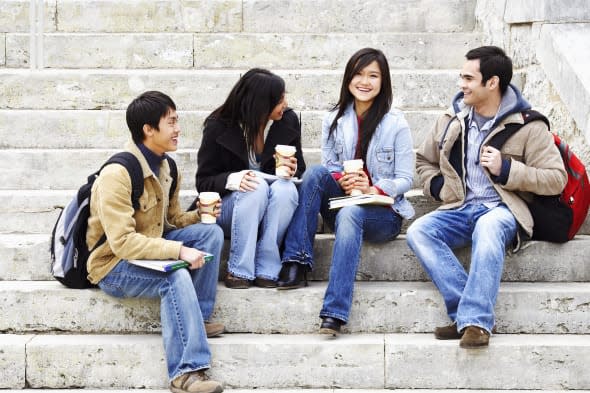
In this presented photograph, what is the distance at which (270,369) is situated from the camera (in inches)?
202

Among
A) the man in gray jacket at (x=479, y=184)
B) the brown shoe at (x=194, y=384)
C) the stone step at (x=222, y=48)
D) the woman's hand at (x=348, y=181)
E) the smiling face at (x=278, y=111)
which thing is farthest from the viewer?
the stone step at (x=222, y=48)

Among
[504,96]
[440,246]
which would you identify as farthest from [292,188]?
[504,96]

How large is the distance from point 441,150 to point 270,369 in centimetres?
158

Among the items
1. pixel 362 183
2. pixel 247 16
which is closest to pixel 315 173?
pixel 362 183

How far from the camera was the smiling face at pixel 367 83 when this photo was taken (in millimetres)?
5754

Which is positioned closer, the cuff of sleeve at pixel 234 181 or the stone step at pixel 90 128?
the cuff of sleeve at pixel 234 181

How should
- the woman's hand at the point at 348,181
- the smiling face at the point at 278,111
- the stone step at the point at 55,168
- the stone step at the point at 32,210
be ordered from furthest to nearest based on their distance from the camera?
the stone step at the point at 55,168, the stone step at the point at 32,210, the smiling face at the point at 278,111, the woman's hand at the point at 348,181

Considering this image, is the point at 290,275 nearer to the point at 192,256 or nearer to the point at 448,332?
the point at 192,256

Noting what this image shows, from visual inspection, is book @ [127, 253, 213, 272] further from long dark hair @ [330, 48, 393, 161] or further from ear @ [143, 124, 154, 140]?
long dark hair @ [330, 48, 393, 161]

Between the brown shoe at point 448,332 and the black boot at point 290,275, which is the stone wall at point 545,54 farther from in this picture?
the black boot at point 290,275

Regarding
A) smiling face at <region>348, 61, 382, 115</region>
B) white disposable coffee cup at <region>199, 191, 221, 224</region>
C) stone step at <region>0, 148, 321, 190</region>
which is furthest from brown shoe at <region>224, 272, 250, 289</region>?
smiling face at <region>348, 61, 382, 115</region>

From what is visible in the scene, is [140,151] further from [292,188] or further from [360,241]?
[360,241]

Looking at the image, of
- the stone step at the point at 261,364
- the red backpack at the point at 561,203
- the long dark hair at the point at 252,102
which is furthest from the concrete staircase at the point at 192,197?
the long dark hair at the point at 252,102

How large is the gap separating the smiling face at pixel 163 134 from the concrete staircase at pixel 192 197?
811mm
